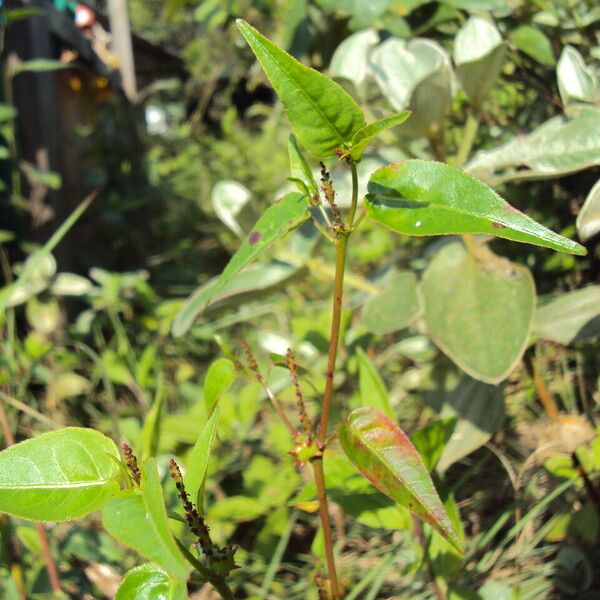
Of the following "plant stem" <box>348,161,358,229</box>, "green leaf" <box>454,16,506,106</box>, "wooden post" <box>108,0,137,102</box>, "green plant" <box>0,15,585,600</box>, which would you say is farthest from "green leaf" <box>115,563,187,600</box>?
"wooden post" <box>108,0,137,102</box>

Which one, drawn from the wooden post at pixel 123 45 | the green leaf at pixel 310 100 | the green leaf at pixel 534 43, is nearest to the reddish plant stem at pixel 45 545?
the green leaf at pixel 310 100

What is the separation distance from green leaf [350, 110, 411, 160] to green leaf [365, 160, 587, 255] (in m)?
0.03

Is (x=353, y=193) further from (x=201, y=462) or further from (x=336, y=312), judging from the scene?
(x=201, y=462)

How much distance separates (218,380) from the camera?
60 centimetres

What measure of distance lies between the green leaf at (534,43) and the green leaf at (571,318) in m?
0.37

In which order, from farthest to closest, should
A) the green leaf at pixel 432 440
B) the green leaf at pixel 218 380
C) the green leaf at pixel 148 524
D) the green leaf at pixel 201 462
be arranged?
the green leaf at pixel 432 440 < the green leaf at pixel 218 380 < the green leaf at pixel 201 462 < the green leaf at pixel 148 524

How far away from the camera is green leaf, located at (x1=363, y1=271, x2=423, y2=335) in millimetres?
883

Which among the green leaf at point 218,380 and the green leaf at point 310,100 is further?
the green leaf at point 218,380

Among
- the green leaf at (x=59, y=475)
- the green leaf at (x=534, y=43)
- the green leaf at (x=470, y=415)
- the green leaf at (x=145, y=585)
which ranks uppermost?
the green leaf at (x=534, y=43)

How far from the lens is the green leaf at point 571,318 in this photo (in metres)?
0.88

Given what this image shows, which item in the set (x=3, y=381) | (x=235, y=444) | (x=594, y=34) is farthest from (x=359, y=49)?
(x=3, y=381)

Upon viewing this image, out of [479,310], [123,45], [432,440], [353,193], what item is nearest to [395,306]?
[479,310]

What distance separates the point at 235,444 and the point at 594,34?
0.98 m

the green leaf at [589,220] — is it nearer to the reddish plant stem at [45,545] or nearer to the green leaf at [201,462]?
the green leaf at [201,462]
